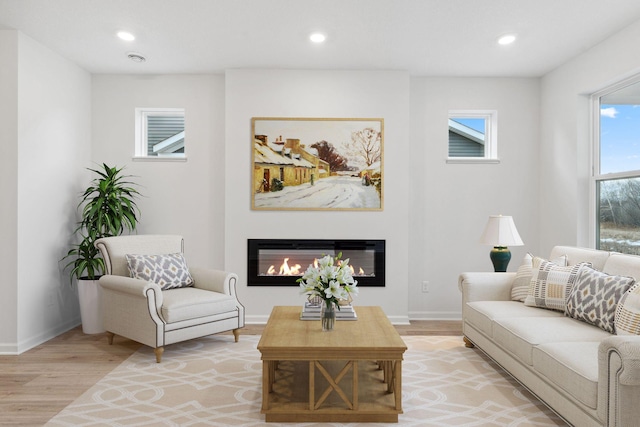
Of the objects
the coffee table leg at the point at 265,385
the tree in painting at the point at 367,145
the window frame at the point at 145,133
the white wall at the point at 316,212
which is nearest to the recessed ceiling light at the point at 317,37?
the white wall at the point at 316,212

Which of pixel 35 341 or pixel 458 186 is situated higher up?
pixel 458 186

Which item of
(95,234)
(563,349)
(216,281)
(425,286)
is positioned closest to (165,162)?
(95,234)

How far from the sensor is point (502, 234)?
13.7 feet

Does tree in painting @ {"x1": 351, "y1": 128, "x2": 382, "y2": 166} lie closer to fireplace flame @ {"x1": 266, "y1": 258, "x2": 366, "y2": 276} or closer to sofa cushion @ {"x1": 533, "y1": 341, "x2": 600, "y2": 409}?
fireplace flame @ {"x1": 266, "y1": 258, "x2": 366, "y2": 276}

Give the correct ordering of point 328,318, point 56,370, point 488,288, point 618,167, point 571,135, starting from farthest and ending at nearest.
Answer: point 571,135, point 618,167, point 488,288, point 56,370, point 328,318

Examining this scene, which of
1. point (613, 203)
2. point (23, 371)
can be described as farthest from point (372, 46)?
point (23, 371)

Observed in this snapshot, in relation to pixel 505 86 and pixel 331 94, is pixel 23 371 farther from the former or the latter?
pixel 505 86

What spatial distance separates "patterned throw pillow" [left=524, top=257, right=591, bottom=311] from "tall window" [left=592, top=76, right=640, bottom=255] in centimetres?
94

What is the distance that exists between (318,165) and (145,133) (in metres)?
2.09

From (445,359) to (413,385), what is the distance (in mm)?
669

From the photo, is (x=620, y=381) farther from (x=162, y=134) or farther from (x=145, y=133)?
(x=145, y=133)

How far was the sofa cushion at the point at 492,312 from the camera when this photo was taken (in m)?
3.36

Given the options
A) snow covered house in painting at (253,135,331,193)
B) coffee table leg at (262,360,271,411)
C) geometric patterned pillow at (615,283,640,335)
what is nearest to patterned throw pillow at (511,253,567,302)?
geometric patterned pillow at (615,283,640,335)

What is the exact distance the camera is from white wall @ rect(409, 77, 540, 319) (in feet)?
17.0
